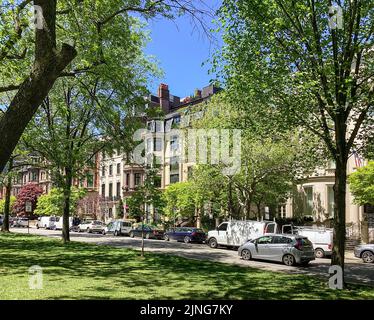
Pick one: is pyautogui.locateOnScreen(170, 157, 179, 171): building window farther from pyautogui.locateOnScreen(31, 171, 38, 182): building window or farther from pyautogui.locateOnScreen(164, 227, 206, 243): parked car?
pyautogui.locateOnScreen(31, 171, 38, 182): building window

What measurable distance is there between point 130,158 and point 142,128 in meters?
2.26

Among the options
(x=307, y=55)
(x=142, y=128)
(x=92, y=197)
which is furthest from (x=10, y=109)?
(x=92, y=197)

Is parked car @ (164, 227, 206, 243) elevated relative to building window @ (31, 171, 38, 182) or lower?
lower

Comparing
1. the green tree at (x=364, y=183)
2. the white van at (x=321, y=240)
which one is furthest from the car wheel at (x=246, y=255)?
the green tree at (x=364, y=183)

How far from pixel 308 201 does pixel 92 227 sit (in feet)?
92.5

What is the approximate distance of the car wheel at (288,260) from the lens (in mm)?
22375

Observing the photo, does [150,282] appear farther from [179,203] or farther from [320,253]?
[179,203]

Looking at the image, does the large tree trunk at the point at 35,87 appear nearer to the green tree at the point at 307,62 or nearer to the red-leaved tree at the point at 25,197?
the green tree at the point at 307,62

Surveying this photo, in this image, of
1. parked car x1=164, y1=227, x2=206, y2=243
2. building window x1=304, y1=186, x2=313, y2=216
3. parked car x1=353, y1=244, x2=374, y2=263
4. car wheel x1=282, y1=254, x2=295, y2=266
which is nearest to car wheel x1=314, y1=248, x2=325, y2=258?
parked car x1=353, y1=244, x2=374, y2=263

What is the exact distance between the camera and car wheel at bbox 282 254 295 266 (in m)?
22.4

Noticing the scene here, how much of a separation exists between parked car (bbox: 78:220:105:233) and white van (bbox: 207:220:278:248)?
23969mm

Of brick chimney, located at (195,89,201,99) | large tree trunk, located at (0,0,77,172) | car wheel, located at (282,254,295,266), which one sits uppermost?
brick chimney, located at (195,89,201,99)

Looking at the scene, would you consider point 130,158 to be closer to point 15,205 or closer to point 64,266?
point 64,266

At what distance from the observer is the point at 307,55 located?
49.1 feet
